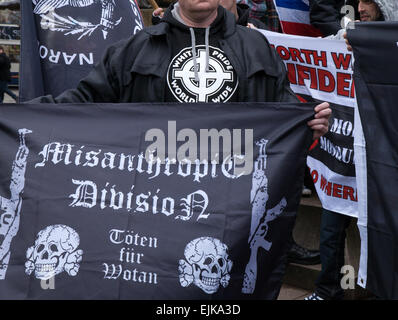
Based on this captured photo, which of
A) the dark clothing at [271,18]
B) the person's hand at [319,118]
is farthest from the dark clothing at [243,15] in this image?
the person's hand at [319,118]

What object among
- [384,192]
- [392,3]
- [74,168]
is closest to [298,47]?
[392,3]

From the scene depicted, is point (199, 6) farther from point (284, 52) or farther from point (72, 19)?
point (72, 19)

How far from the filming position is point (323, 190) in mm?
4402

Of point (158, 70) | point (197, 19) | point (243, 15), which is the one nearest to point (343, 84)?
point (243, 15)

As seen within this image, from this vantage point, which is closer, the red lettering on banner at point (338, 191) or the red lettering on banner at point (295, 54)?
the red lettering on banner at point (338, 191)

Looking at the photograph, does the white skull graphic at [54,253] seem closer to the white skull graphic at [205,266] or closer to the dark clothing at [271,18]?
the white skull graphic at [205,266]

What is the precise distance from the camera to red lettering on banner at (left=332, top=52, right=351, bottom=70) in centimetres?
427

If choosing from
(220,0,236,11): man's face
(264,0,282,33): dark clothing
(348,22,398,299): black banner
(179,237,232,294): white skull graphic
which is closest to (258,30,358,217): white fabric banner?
(220,0,236,11): man's face

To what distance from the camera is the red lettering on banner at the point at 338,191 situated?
4.21 m

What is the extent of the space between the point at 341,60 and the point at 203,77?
4.21 feet

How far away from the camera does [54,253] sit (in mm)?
2990

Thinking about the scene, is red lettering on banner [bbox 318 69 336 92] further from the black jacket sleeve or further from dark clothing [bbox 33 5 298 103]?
dark clothing [bbox 33 5 298 103]

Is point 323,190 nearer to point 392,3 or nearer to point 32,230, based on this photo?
point 392,3

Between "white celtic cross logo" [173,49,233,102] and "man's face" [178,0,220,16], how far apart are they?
0.73 feet
